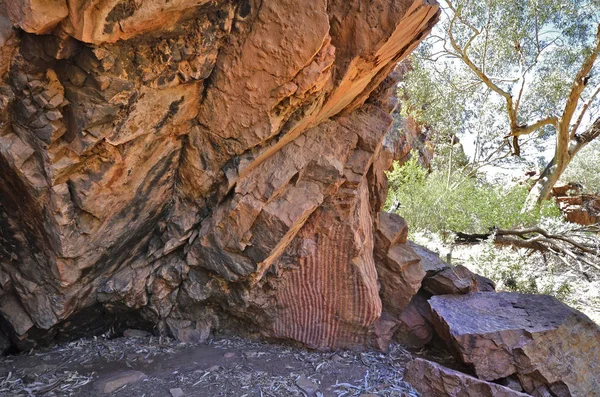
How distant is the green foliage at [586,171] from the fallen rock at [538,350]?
1530 cm

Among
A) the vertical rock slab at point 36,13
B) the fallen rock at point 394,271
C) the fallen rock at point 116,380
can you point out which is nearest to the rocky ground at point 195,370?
the fallen rock at point 116,380

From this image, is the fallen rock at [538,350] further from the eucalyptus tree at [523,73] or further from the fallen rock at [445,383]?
the eucalyptus tree at [523,73]

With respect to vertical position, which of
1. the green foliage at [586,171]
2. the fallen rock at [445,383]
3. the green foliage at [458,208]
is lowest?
the fallen rock at [445,383]

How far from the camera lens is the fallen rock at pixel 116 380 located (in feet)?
10.1

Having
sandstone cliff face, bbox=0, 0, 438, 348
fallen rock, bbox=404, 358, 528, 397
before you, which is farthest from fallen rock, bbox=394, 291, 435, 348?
fallen rock, bbox=404, 358, 528, 397

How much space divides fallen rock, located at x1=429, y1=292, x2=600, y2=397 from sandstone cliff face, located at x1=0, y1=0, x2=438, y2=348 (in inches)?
33.6

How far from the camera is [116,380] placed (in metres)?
3.13

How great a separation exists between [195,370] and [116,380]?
22.7 inches

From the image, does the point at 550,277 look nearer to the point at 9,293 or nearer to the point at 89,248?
the point at 89,248

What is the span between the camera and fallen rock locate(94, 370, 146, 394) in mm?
3064

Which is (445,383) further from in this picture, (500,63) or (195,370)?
(500,63)

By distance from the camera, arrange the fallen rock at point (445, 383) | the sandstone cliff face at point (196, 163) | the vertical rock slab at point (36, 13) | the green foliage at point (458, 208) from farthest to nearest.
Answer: the green foliage at point (458, 208)
the fallen rock at point (445, 383)
the sandstone cliff face at point (196, 163)
the vertical rock slab at point (36, 13)

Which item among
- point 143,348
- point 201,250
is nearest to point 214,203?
point 201,250

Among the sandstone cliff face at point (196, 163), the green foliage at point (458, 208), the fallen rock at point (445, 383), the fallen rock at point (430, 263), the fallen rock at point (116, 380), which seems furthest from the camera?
the green foliage at point (458, 208)
